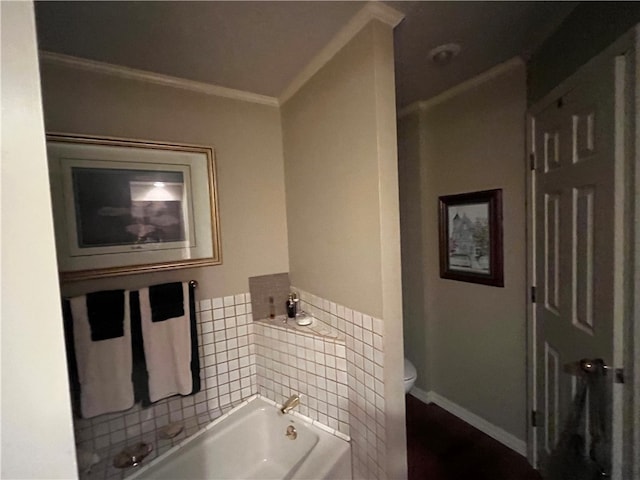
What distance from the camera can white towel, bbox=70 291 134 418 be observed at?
131 cm

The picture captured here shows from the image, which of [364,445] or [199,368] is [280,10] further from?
[364,445]

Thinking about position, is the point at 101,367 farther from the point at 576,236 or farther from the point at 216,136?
the point at 576,236

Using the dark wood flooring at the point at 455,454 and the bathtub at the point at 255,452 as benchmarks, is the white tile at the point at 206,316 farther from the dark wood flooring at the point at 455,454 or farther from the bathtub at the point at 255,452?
the dark wood flooring at the point at 455,454

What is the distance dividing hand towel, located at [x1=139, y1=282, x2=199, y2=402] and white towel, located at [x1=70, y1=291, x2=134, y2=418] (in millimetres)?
82

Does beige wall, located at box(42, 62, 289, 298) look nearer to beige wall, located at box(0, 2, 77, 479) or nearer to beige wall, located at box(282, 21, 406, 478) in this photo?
beige wall, located at box(282, 21, 406, 478)

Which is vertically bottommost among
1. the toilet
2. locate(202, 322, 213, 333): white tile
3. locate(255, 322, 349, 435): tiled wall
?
the toilet

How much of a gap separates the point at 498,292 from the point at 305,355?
1.28 m

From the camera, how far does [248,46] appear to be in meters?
1.31

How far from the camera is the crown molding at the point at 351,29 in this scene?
3.59 ft

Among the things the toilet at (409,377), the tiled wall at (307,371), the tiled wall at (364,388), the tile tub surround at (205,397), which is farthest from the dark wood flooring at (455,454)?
the tile tub surround at (205,397)

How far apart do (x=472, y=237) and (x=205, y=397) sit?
199cm

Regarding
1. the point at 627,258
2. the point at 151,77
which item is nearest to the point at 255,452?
the point at 627,258

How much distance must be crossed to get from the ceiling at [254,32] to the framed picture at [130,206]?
0.40 m

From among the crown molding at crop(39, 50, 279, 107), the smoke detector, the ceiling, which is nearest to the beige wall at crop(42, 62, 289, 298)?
the crown molding at crop(39, 50, 279, 107)
